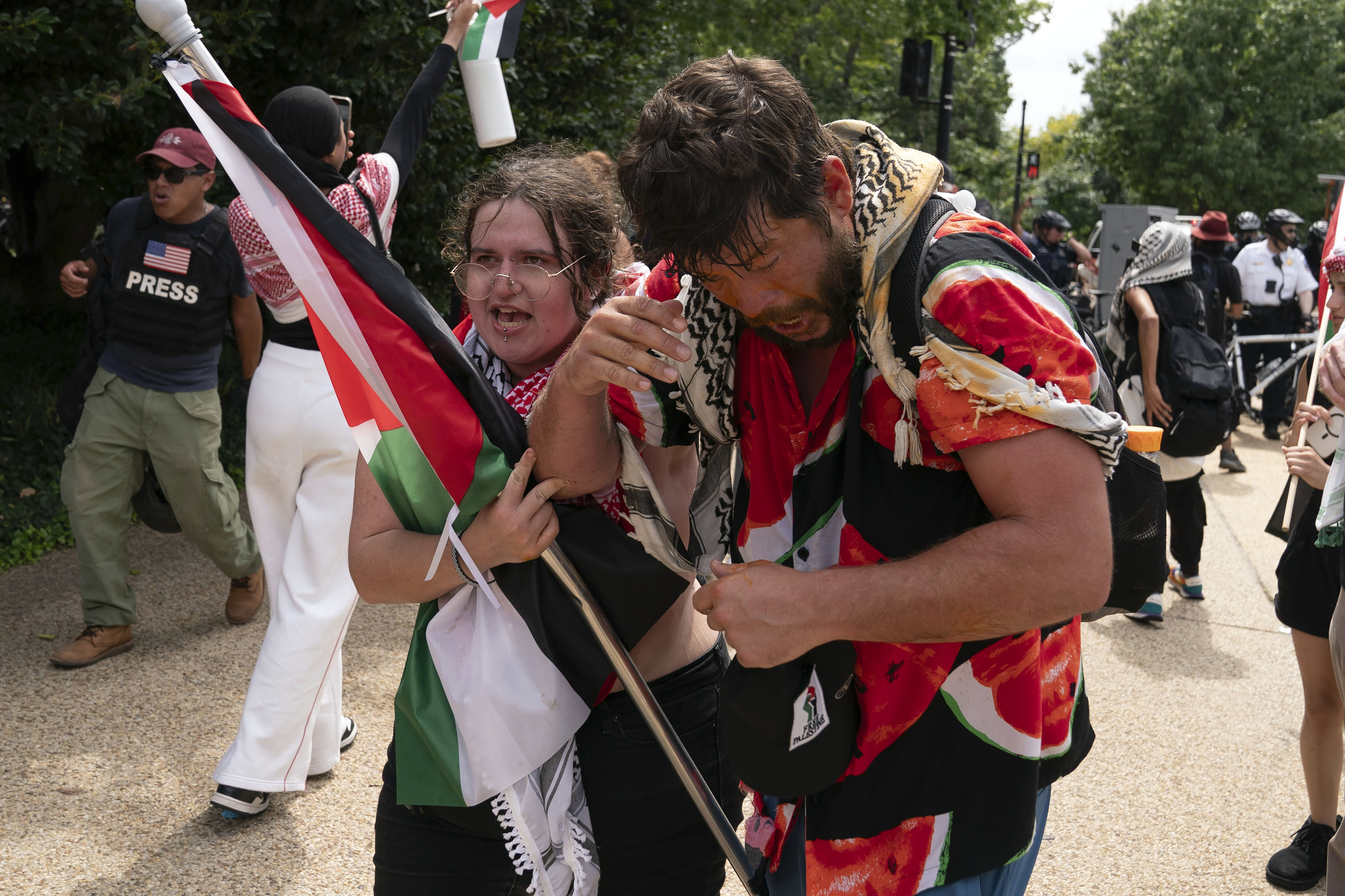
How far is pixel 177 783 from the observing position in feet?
12.4

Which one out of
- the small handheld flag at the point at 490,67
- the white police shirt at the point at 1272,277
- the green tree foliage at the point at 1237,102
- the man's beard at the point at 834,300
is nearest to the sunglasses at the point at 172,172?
the small handheld flag at the point at 490,67

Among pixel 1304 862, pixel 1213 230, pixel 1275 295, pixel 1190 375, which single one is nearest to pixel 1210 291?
pixel 1190 375

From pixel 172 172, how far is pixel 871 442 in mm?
3893

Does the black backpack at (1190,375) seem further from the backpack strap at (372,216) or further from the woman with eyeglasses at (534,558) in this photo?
the woman with eyeglasses at (534,558)

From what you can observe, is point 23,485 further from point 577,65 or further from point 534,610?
point 534,610

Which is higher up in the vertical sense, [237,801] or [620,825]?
[620,825]

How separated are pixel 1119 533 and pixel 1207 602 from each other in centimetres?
559

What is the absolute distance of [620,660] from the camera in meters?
1.86

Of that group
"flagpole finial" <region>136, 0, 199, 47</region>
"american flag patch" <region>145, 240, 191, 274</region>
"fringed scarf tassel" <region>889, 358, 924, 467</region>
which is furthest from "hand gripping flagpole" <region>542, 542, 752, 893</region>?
"american flag patch" <region>145, 240, 191, 274</region>

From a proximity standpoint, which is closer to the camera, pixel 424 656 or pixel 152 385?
pixel 424 656

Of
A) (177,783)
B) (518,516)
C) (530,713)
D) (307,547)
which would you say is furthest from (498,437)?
(177,783)

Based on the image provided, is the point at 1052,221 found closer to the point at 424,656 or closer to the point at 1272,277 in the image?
the point at 1272,277

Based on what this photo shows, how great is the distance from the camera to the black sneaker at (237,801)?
11.5 ft

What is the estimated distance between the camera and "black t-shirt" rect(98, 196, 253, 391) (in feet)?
15.3
